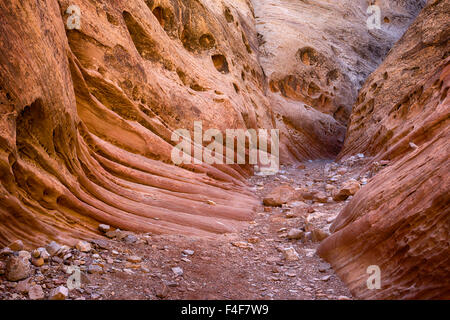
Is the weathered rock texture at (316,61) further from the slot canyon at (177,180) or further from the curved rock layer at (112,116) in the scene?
the curved rock layer at (112,116)

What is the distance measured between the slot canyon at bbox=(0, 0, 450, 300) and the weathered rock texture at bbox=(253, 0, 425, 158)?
533 cm

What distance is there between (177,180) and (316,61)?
657 inches

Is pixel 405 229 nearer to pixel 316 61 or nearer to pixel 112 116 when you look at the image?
pixel 112 116

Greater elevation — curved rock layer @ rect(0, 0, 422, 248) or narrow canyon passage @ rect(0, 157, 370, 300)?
curved rock layer @ rect(0, 0, 422, 248)

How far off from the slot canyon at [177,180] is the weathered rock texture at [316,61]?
17.5 feet

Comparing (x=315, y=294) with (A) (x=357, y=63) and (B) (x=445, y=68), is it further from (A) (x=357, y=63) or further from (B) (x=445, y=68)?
(A) (x=357, y=63)

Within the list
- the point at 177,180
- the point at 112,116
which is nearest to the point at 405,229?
the point at 177,180

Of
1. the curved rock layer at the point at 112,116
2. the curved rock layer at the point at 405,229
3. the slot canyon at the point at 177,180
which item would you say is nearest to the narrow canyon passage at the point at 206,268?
the slot canyon at the point at 177,180

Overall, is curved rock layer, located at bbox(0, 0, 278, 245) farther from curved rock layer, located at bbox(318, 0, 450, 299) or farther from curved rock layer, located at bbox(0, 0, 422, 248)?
curved rock layer, located at bbox(318, 0, 450, 299)

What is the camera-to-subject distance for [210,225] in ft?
18.0

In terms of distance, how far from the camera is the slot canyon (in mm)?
2982

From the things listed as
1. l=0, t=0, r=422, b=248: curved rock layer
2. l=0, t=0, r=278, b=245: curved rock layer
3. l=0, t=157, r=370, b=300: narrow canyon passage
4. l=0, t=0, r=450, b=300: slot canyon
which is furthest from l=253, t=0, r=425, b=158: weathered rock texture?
l=0, t=157, r=370, b=300: narrow canyon passage

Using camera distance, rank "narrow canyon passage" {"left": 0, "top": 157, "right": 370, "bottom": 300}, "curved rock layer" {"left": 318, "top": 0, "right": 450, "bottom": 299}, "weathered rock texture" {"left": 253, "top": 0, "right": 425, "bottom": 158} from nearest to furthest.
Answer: "curved rock layer" {"left": 318, "top": 0, "right": 450, "bottom": 299} < "narrow canyon passage" {"left": 0, "top": 157, "right": 370, "bottom": 300} < "weathered rock texture" {"left": 253, "top": 0, "right": 425, "bottom": 158}

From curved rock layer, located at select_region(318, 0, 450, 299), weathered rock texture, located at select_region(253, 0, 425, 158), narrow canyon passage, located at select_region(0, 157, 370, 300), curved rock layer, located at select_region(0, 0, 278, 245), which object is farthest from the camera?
weathered rock texture, located at select_region(253, 0, 425, 158)
